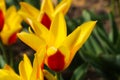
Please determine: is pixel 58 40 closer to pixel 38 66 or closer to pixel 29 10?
pixel 38 66

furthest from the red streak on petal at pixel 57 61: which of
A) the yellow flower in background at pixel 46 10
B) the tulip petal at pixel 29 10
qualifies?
the tulip petal at pixel 29 10

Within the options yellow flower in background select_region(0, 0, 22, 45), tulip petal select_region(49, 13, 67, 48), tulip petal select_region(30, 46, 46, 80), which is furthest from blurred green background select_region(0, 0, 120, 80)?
tulip petal select_region(30, 46, 46, 80)

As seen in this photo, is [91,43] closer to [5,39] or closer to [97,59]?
[97,59]

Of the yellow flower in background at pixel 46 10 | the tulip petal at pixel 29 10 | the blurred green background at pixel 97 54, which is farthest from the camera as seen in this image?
the blurred green background at pixel 97 54

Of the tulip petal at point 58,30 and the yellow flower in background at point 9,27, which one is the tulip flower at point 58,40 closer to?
the tulip petal at point 58,30

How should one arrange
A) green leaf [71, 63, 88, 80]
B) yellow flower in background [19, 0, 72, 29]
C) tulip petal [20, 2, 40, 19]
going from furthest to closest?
green leaf [71, 63, 88, 80] < tulip petal [20, 2, 40, 19] < yellow flower in background [19, 0, 72, 29]

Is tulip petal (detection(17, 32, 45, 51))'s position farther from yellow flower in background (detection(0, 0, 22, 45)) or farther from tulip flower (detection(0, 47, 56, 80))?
yellow flower in background (detection(0, 0, 22, 45))

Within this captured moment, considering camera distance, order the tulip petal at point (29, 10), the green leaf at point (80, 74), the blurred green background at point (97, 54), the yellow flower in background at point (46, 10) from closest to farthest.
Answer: the yellow flower in background at point (46, 10), the tulip petal at point (29, 10), the green leaf at point (80, 74), the blurred green background at point (97, 54)

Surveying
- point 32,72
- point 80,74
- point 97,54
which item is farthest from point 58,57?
point 97,54

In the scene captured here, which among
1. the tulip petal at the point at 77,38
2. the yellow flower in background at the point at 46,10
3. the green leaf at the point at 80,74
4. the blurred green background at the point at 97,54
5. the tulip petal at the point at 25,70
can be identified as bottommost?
the blurred green background at the point at 97,54

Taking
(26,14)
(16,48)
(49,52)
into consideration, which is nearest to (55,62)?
(49,52)
